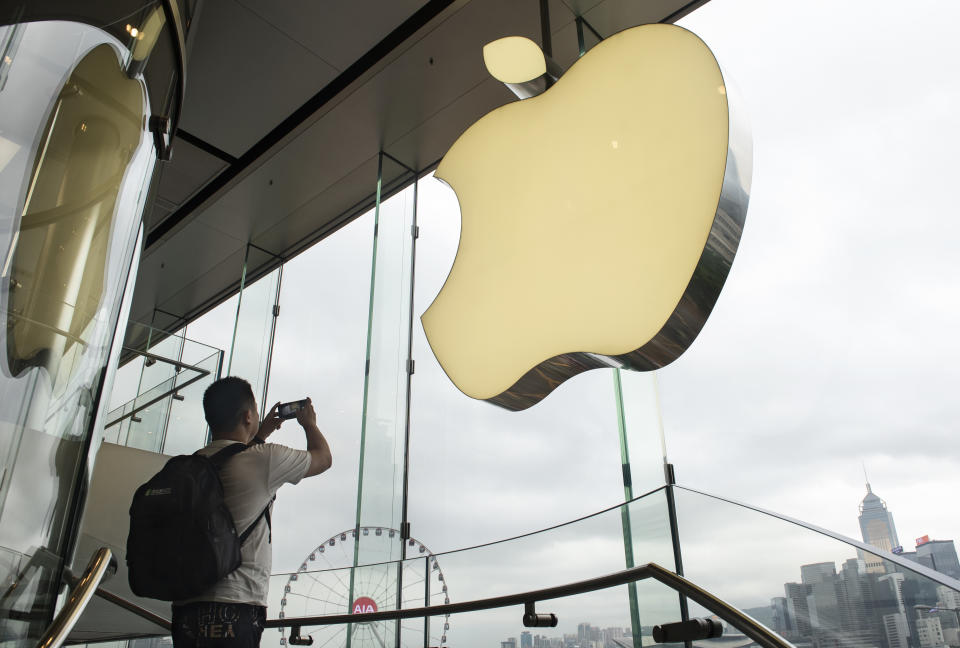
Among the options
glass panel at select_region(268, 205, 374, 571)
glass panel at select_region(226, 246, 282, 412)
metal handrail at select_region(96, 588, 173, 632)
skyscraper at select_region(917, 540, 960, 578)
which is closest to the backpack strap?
metal handrail at select_region(96, 588, 173, 632)

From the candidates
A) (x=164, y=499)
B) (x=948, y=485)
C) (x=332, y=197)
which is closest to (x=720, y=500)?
(x=948, y=485)

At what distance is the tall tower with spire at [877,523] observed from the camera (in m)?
2.21

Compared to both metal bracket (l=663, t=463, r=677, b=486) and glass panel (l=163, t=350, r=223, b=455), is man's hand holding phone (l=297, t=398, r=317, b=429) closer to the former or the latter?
metal bracket (l=663, t=463, r=677, b=486)

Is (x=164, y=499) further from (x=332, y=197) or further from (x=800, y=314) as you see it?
(x=332, y=197)

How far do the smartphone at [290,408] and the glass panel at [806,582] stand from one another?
4.25 ft

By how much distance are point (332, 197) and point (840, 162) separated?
3604 millimetres

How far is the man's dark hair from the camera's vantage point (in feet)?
6.68

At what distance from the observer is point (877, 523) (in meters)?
2.28

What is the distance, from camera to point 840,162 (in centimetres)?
275

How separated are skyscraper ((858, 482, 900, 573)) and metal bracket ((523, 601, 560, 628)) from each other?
1.12m

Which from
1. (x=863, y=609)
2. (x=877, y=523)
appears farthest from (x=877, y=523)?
(x=863, y=609)

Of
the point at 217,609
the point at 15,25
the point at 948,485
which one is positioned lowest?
the point at 217,609

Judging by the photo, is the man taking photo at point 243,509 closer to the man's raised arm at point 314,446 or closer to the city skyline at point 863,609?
the man's raised arm at point 314,446

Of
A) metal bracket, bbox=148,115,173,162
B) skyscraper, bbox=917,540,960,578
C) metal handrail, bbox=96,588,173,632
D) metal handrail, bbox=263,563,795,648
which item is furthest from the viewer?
metal handrail, bbox=96,588,173,632
